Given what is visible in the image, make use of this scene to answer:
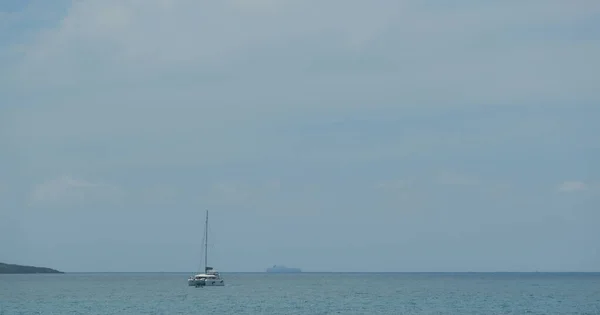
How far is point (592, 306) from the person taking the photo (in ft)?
316

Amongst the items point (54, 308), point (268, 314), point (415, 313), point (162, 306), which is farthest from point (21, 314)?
point (415, 313)

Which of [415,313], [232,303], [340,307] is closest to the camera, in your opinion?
[415,313]

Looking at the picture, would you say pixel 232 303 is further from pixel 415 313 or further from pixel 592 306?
pixel 592 306

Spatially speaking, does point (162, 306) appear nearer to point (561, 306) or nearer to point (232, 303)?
point (232, 303)

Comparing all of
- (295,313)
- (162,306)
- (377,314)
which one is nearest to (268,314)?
(295,313)

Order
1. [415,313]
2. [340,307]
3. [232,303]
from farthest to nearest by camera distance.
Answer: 1. [232,303]
2. [340,307]
3. [415,313]

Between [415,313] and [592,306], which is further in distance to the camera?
[592,306]

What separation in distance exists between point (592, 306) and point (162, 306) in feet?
167

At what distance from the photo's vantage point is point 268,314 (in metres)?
83.6

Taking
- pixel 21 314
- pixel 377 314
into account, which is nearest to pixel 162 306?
pixel 21 314

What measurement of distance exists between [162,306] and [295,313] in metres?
21.0

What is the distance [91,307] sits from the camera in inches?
3750

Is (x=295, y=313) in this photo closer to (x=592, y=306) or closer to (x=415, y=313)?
(x=415, y=313)

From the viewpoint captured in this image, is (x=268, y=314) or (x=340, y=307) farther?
(x=340, y=307)
